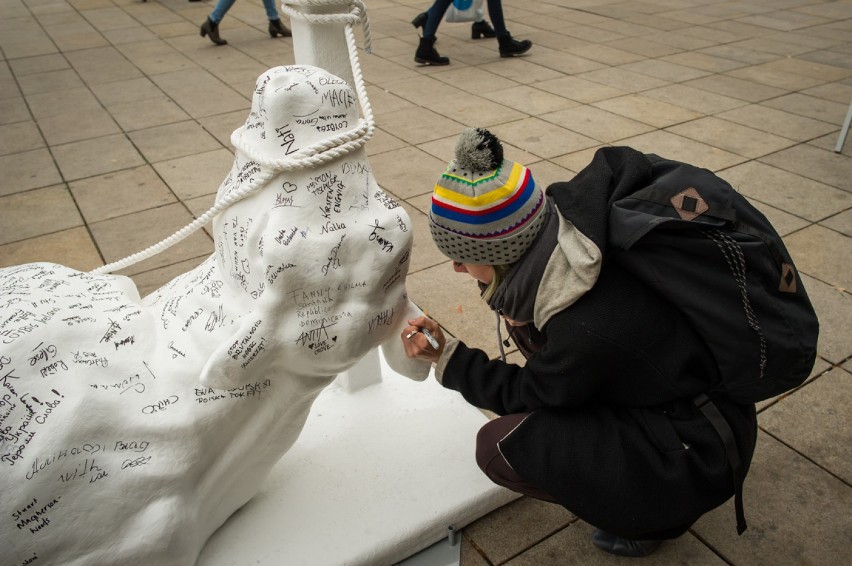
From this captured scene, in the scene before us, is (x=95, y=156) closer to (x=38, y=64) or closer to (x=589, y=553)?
(x=38, y=64)

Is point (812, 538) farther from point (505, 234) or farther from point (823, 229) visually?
point (823, 229)

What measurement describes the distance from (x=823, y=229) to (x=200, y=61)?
19.5ft

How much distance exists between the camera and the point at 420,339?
190 centimetres

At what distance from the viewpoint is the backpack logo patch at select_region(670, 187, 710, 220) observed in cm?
Answer: 163

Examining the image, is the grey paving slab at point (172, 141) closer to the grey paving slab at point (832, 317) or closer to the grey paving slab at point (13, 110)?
the grey paving slab at point (13, 110)

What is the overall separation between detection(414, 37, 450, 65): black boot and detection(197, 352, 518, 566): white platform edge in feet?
16.3

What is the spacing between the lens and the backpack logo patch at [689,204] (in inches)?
64.1

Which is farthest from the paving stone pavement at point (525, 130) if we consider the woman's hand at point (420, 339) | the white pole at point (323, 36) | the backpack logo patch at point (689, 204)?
the white pole at point (323, 36)

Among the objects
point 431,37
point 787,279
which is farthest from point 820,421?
point 431,37

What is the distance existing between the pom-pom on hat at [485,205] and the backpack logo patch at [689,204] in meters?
0.33

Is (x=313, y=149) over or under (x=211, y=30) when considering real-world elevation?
over

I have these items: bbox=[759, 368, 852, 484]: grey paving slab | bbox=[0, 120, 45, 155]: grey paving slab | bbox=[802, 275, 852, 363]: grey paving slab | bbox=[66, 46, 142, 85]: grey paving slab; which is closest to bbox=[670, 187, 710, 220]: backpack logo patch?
bbox=[759, 368, 852, 484]: grey paving slab

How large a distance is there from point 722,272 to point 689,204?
178 millimetres

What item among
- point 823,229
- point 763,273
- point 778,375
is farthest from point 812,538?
point 823,229
